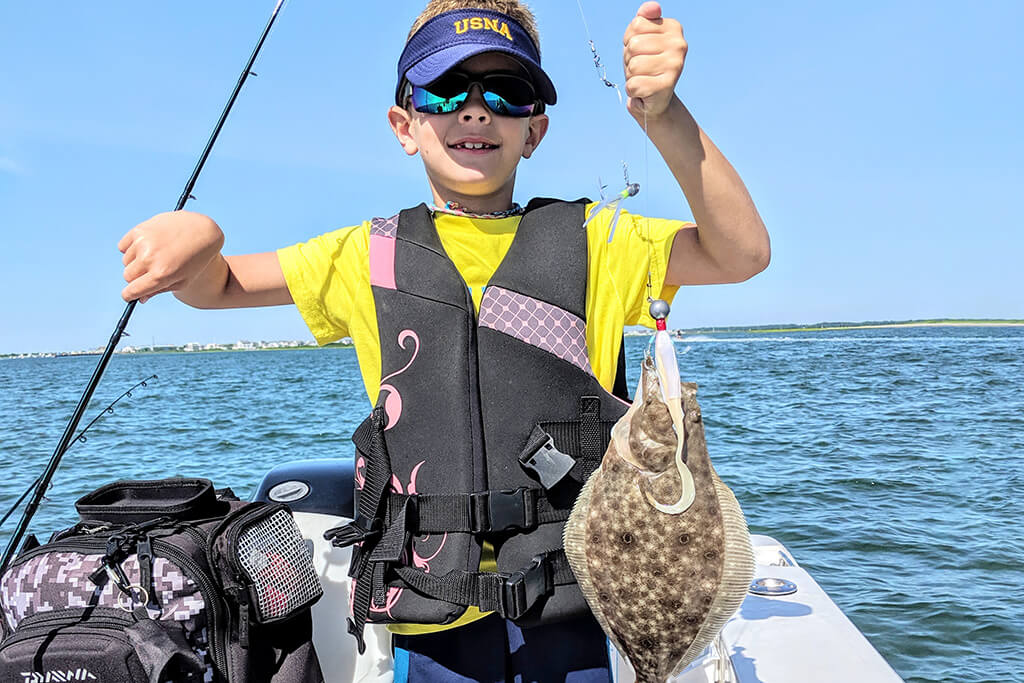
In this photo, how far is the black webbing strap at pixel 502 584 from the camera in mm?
1874

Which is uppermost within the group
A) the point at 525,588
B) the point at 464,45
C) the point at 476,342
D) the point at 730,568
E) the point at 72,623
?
the point at 464,45

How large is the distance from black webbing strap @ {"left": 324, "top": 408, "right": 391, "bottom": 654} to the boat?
798 millimetres

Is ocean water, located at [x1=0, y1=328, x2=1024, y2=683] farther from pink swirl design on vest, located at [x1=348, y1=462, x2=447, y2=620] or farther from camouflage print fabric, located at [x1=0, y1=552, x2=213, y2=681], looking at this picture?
camouflage print fabric, located at [x1=0, y1=552, x2=213, y2=681]

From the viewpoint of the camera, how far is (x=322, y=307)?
7.16 feet

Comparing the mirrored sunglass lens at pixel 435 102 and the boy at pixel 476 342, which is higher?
the mirrored sunglass lens at pixel 435 102

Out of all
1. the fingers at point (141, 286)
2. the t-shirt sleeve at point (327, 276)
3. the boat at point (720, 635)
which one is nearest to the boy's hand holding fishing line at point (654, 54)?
the t-shirt sleeve at point (327, 276)

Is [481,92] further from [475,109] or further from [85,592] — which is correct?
[85,592]

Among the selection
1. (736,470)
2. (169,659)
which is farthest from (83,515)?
(736,470)

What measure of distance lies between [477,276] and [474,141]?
0.38m

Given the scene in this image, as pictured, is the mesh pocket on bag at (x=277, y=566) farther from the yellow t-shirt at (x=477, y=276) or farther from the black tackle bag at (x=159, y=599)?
the yellow t-shirt at (x=477, y=276)

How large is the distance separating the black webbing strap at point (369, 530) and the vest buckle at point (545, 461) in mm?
397

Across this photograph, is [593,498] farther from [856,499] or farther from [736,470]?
[736,470]

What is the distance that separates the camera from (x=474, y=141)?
6.95 feet

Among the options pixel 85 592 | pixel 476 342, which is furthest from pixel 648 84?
pixel 85 592
